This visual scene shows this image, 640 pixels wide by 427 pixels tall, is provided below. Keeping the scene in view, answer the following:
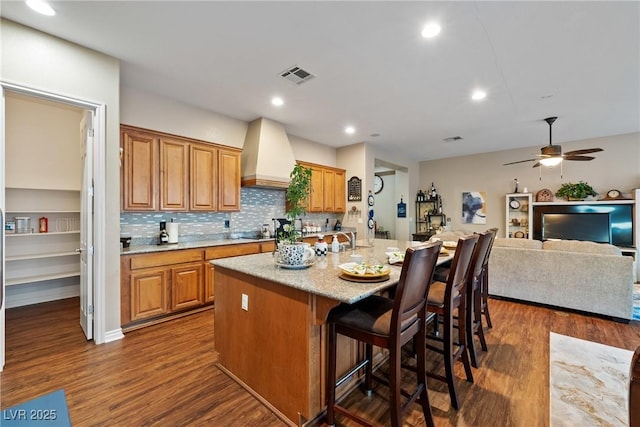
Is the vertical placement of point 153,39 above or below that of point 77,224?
above

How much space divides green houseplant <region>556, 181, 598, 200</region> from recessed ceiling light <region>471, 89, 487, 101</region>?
3870mm

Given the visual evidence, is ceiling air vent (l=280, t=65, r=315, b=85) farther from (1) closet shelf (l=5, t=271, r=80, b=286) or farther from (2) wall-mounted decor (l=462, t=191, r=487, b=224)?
(2) wall-mounted decor (l=462, t=191, r=487, b=224)

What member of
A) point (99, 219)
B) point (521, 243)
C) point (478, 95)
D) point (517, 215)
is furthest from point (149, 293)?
point (517, 215)

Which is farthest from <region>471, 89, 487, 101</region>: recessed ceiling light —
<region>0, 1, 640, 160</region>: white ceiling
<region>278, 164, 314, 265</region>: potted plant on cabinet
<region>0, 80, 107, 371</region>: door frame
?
<region>0, 80, 107, 371</region>: door frame

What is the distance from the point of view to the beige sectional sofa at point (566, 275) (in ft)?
10.9

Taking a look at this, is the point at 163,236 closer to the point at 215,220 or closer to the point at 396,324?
the point at 215,220

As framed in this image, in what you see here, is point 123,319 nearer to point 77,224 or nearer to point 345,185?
point 77,224

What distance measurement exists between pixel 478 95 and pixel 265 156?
10.1 ft

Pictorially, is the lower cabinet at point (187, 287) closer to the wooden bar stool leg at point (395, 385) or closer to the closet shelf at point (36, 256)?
the closet shelf at point (36, 256)

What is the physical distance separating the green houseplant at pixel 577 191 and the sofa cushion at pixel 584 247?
2.66 metres

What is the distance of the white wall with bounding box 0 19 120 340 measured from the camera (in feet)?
7.37

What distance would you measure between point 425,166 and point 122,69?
7174mm

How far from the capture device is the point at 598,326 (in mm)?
3242

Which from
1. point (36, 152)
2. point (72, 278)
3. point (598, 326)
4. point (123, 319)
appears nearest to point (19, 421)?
point (123, 319)
